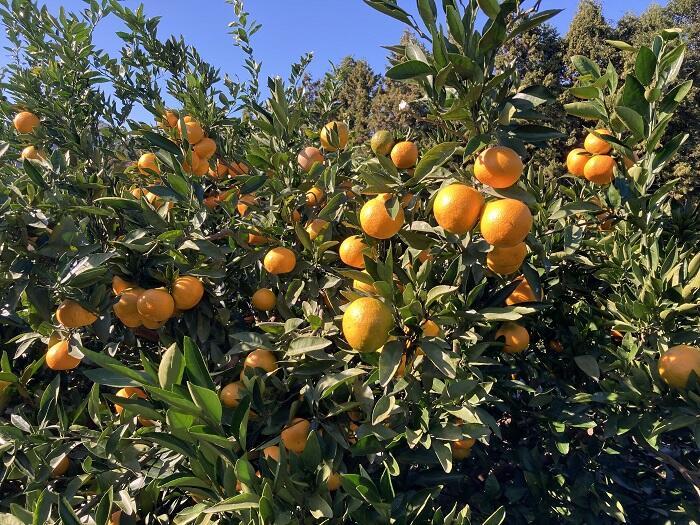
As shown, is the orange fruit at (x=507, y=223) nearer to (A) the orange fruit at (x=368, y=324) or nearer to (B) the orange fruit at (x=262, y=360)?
(A) the orange fruit at (x=368, y=324)

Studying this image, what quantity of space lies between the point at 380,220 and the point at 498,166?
27 cm

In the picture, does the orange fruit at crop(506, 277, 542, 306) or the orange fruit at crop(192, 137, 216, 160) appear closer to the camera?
the orange fruit at crop(506, 277, 542, 306)

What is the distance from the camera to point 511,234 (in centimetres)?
82

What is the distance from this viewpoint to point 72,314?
3.78 ft

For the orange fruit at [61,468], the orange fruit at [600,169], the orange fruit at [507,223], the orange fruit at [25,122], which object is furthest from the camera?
the orange fruit at [25,122]

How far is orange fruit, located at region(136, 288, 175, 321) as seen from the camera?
111 centimetres

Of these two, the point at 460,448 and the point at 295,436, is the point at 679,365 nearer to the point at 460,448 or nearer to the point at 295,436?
the point at 460,448

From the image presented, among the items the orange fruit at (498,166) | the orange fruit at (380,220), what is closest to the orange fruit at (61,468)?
the orange fruit at (380,220)

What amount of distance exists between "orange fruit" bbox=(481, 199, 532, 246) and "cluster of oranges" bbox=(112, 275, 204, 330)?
30.4 inches

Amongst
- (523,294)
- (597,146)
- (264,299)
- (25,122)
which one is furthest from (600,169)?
(25,122)

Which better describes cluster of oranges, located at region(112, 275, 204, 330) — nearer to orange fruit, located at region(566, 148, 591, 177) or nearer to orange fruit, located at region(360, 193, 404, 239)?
orange fruit, located at region(360, 193, 404, 239)

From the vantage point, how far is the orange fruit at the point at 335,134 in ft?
5.23

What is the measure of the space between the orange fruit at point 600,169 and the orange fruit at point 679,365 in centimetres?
59

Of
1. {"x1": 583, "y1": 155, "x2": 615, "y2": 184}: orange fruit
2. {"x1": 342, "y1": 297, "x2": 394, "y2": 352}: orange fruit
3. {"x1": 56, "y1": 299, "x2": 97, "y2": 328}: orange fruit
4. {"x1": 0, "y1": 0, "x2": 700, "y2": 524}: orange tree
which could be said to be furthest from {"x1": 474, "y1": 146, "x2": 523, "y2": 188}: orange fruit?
{"x1": 56, "y1": 299, "x2": 97, "y2": 328}: orange fruit
